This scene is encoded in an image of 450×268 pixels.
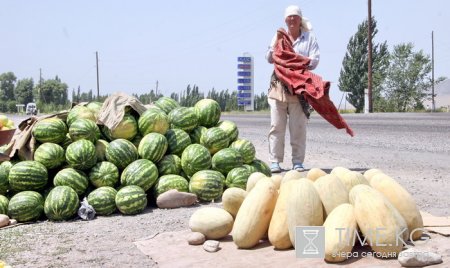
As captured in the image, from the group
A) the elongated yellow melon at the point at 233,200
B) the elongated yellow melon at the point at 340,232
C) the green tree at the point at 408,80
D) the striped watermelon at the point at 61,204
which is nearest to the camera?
the elongated yellow melon at the point at 340,232

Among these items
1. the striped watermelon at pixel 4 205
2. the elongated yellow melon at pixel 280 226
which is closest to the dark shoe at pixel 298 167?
the elongated yellow melon at pixel 280 226

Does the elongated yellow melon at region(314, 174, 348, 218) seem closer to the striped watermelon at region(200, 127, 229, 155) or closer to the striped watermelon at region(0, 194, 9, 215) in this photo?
the striped watermelon at region(200, 127, 229, 155)

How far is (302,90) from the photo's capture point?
23.2 ft

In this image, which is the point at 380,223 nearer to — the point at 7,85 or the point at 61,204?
the point at 61,204

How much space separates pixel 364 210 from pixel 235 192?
1.18 meters

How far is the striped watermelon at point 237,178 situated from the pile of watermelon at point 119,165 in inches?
0.5

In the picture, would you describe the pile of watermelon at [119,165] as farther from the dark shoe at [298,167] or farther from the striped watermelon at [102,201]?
the dark shoe at [298,167]

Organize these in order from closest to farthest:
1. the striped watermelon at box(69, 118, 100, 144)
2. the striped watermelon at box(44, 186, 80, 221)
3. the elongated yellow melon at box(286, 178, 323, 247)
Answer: the elongated yellow melon at box(286, 178, 323, 247) → the striped watermelon at box(44, 186, 80, 221) → the striped watermelon at box(69, 118, 100, 144)

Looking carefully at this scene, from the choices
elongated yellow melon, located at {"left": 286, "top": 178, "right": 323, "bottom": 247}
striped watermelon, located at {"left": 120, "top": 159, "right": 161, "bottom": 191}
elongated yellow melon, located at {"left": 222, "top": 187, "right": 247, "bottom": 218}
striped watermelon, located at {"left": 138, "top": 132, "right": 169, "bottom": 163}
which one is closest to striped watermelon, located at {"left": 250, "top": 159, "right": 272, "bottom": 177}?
striped watermelon, located at {"left": 138, "top": 132, "right": 169, "bottom": 163}

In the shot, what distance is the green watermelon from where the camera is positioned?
5880 millimetres

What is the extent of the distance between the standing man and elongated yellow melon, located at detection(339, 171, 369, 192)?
3146 millimetres

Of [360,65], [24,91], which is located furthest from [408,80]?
[24,91]

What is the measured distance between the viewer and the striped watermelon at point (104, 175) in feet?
18.2

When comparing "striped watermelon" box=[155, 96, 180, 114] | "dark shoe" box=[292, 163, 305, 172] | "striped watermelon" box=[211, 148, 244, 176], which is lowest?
"dark shoe" box=[292, 163, 305, 172]
